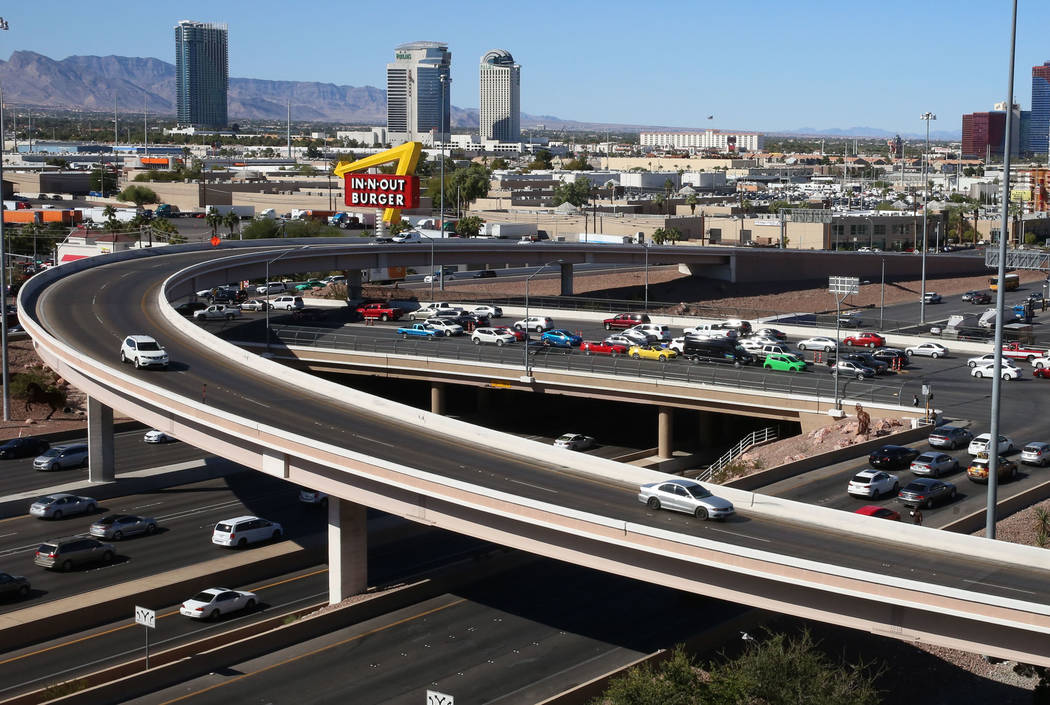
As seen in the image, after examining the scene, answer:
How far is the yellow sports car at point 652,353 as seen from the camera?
60.6 m

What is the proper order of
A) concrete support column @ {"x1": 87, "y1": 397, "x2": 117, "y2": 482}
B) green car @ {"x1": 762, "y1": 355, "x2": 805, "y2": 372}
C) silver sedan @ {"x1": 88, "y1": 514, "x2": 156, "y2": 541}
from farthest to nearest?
1. green car @ {"x1": 762, "y1": 355, "x2": 805, "y2": 372}
2. concrete support column @ {"x1": 87, "y1": 397, "x2": 117, "y2": 482}
3. silver sedan @ {"x1": 88, "y1": 514, "x2": 156, "y2": 541}

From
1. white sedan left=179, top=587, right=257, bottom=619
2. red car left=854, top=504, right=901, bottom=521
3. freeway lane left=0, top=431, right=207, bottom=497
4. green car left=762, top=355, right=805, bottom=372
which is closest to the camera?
white sedan left=179, top=587, right=257, bottom=619

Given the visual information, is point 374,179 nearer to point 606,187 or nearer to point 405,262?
point 405,262

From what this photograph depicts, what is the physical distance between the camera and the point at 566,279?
101m

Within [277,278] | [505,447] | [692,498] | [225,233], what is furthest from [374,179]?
[692,498]

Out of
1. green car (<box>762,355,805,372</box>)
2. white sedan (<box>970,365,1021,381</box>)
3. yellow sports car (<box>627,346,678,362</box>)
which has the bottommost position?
white sedan (<box>970,365,1021,381</box>)

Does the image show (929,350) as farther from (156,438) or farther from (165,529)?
(165,529)

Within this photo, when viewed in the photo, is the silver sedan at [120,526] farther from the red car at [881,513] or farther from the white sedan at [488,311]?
the white sedan at [488,311]

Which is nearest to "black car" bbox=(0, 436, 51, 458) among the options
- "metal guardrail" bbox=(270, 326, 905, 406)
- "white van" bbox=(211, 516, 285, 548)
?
"metal guardrail" bbox=(270, 326, 905, 406)

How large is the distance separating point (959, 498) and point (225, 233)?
10592cm

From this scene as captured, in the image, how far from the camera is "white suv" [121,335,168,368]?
154ft

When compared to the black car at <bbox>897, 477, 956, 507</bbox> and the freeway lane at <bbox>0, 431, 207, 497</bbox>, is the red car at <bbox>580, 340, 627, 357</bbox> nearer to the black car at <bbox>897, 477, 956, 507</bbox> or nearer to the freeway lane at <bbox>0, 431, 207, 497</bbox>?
the freeway lane at <bbox>0, 431, 207, 497</bbox>

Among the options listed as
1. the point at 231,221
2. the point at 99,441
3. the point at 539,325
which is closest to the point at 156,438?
Answer: the point at 99,441

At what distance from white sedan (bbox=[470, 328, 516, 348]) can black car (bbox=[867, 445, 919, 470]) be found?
25.4 metres
